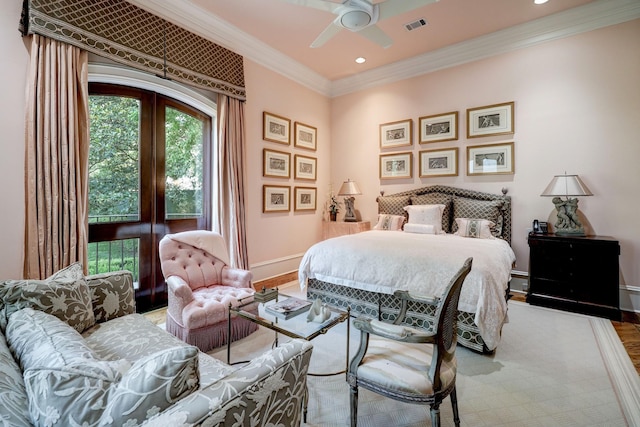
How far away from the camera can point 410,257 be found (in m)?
2.85

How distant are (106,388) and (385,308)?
2618 mm

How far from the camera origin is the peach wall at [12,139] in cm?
241

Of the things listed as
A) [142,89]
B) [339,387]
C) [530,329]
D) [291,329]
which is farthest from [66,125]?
[530,329]

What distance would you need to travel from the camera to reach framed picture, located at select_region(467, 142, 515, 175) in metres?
4.22

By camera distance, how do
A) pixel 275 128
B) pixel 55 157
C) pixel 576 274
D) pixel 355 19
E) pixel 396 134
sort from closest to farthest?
pixel 55 157, pixel 355 19, pixel 576 274, pixel 275 128, pixel 396 134

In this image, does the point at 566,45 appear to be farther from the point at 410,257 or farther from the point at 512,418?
the point at 512,418

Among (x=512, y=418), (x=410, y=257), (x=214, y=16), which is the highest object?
(x=214, y=16)

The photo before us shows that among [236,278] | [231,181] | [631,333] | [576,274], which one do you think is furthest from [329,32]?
[631,333]

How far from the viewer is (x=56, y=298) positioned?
1653mm

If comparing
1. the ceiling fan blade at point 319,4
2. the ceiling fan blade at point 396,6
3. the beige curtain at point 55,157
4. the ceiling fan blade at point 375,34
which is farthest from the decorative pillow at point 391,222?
the beige curtain at point 55,157

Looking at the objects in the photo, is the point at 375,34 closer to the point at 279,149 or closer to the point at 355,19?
the point at 355,19

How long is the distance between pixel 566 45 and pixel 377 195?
10.7 feet

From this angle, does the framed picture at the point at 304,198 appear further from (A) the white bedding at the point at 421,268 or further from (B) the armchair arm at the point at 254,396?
(B) the armchair arm at the point at 254,396

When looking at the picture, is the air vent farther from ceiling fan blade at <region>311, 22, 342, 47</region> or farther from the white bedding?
the white bedding
